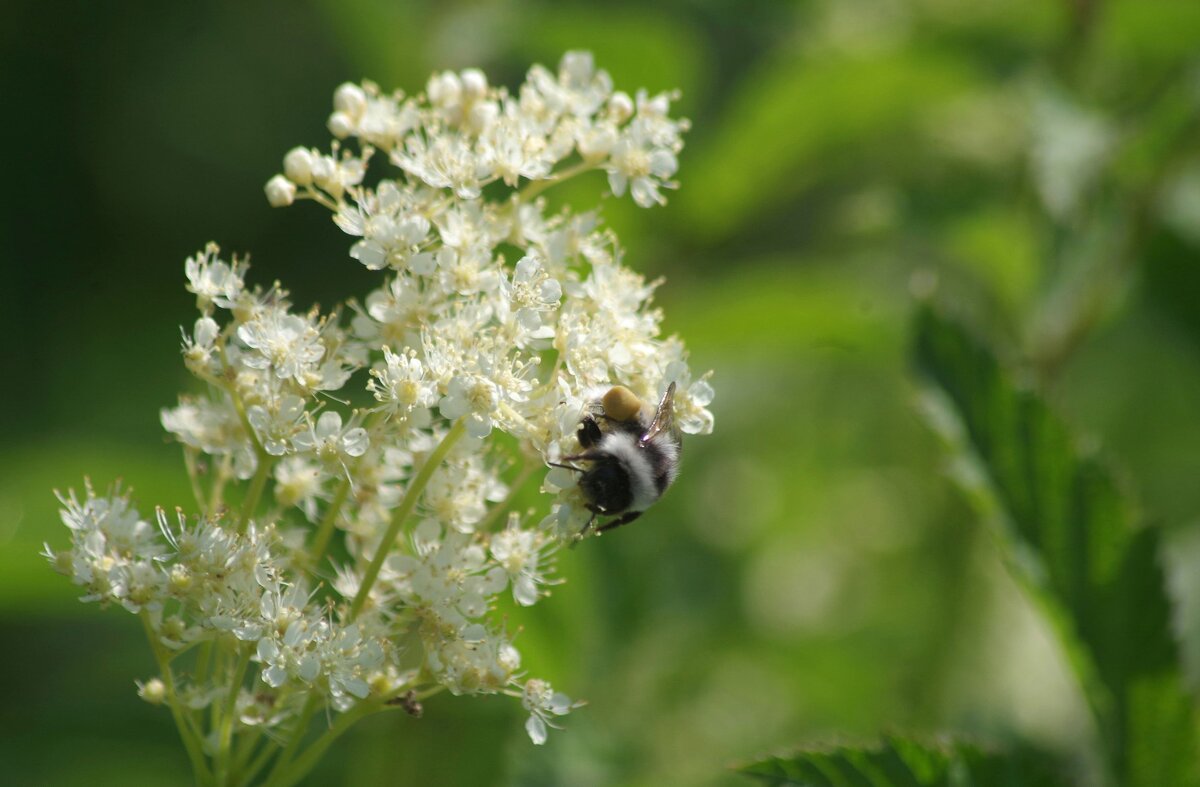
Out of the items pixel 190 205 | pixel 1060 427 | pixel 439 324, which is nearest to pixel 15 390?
pixel 190 205

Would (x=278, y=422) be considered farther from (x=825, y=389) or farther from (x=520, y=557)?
(x=825, y=389)

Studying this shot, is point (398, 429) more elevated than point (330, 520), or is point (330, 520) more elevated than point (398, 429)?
point (398, 429)

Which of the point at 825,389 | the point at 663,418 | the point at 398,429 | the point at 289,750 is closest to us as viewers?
the point at 289,750

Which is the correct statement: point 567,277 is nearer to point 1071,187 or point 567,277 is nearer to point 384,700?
point 384,700

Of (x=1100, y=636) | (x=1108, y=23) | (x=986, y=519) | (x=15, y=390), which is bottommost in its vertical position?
(x=1100, y=636)

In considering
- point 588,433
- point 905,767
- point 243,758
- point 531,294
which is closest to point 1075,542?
point 905,767

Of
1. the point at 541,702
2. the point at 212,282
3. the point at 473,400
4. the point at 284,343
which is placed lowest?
the point at 541,702

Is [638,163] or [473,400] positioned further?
[638,163]
